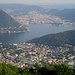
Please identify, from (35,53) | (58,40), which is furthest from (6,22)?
(35,53)

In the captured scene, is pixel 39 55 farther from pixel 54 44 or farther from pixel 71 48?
pixel 54 44

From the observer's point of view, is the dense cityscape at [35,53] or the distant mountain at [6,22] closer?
the dense cityscape at [35,53]

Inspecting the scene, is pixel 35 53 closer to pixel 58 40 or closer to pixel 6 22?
pixel 58 40

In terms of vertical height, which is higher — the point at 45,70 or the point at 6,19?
the point at 45,70

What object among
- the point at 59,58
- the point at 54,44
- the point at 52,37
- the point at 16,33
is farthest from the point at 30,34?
the point at 59,58

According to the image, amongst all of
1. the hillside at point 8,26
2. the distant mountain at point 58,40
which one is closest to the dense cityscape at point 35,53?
the distant mountain at point 58,40

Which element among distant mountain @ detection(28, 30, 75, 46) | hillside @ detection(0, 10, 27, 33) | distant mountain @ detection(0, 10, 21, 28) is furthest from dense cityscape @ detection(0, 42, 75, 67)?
distant mountain @ detection(0, 10, 21, 28)

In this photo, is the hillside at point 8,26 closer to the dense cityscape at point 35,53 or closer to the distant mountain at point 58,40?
the distant mountain at point 58,40

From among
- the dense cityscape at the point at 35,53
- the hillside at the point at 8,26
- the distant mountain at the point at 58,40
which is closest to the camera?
the dense cityscape at the point at 35,53

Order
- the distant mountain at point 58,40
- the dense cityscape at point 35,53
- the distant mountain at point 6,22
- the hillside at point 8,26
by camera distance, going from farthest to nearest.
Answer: the distant mountain at point 6,22, the hillside at point 8,26, the distant mountain at point 58,40, the dense cityscape at point 35,53

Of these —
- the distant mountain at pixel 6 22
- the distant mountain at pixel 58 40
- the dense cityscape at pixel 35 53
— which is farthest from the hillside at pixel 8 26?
the dense cityscape at pixel 35 53

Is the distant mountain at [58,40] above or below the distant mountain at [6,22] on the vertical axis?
above
